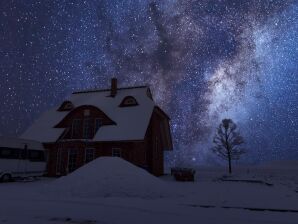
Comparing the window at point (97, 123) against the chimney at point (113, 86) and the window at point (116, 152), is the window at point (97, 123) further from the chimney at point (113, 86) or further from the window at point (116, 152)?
the chimney at point (113, 86)

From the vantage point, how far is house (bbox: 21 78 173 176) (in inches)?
1051

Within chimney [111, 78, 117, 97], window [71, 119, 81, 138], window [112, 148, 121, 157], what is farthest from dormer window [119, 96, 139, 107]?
window [112, 148, 121, 157]

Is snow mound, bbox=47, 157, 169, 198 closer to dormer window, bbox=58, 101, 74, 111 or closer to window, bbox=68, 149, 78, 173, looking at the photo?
window, bbox=68, 149, 78, 173

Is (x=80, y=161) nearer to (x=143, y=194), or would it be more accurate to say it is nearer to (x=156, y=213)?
(x=143, y=194)

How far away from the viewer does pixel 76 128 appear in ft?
97.5

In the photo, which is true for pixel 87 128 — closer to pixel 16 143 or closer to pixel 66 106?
pixel 66 106

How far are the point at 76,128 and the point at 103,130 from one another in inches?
157

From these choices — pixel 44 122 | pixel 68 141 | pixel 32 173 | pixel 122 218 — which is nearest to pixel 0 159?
pixel 32 173

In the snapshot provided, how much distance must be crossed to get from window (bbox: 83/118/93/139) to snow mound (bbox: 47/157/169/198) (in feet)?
41.1

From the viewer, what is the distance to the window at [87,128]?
95.1 feet

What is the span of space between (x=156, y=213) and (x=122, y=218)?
4.51ft

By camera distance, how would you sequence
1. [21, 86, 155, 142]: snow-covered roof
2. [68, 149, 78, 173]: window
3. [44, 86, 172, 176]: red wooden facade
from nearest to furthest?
[21, 86, 155, 142]: snow-covered roof → [44, 86, 172, 176]: red wooden facade → [68, 149, 78, 173]: window

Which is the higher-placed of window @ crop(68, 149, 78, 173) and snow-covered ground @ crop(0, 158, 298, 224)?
window @ crop(68, 149, 78, 173)

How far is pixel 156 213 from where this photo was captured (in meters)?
9.66
